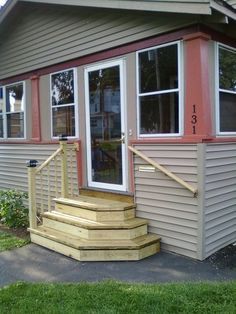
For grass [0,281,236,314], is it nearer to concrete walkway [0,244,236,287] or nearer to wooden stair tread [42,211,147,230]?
concrete walkway [0,244,236,287]

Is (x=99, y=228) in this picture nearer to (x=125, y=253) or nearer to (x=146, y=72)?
(x=125, y=253)

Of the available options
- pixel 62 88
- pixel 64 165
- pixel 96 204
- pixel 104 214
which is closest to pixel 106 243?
pixel 104 214

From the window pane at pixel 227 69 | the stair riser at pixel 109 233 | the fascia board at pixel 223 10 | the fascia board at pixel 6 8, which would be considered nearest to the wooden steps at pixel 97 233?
the stair riser at pixel 109 233

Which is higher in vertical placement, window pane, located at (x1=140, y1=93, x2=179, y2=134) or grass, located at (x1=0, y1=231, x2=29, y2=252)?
window pane, located at (x1=140, y1=93, x2=179, y2=134)

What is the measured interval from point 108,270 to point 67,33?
434cm

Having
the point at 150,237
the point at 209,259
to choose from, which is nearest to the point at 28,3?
the point at 150,237

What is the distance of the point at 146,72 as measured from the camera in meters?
5.54

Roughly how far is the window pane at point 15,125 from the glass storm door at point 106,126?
8.36 feet

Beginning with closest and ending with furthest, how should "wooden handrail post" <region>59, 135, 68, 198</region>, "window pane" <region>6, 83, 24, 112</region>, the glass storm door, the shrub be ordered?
the glass storm door
"wooden handrail post" <region>59, 135, 68, 198</region>
the shrub
"window pane" <region>6, 83, 24, 112</region>

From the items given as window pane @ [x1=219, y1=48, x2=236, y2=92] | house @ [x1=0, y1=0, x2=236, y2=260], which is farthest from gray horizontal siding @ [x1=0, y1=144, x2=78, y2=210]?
window pane @ [x1=219, y1=48, x2=236, y2=92]

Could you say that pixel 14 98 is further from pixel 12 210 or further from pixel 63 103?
pixel 12 210

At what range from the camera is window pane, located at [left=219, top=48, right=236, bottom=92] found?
5.38m

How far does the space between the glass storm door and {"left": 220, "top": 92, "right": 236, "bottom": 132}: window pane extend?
4.87 feet

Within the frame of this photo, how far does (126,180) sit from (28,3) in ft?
14.1
